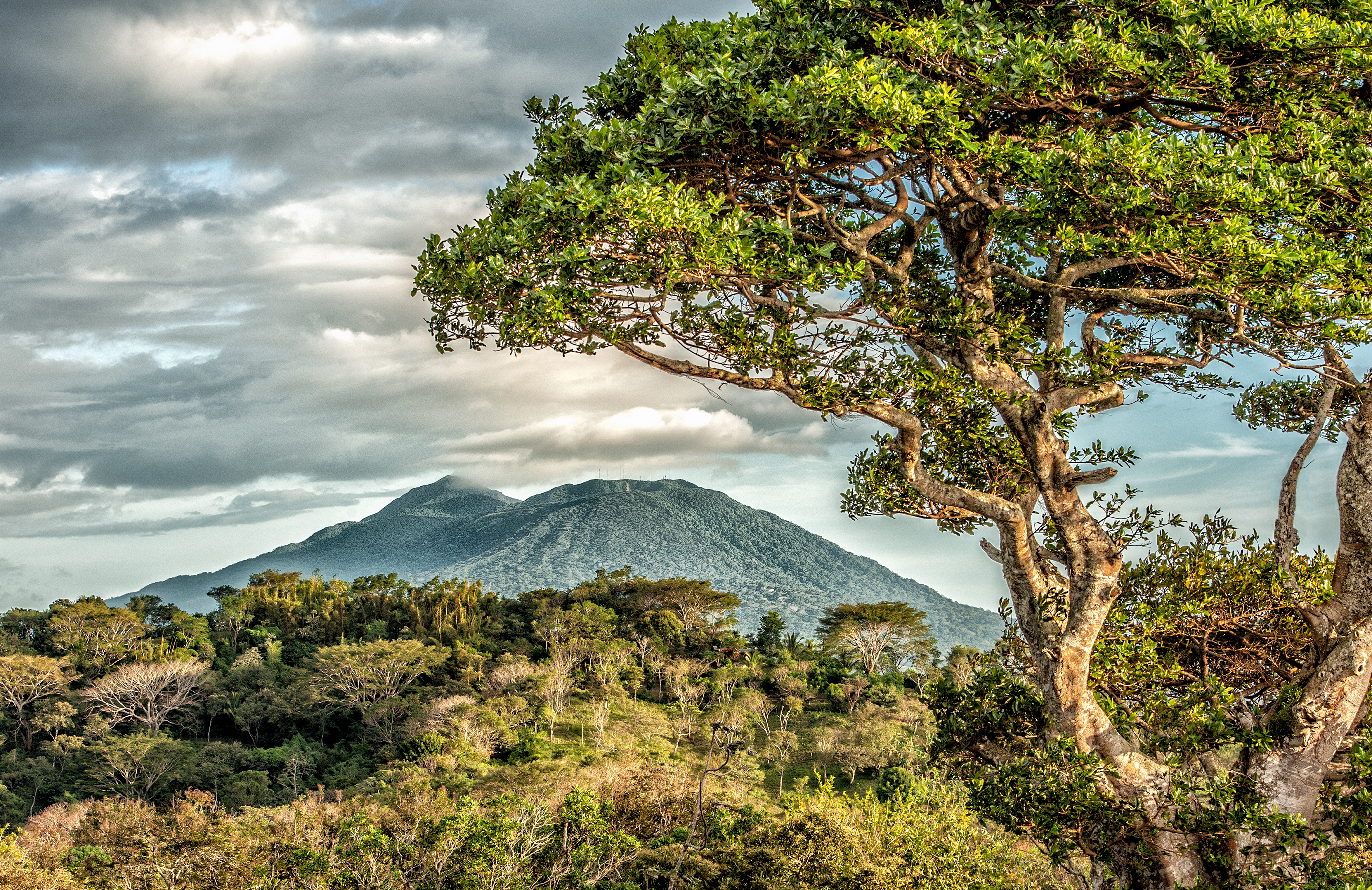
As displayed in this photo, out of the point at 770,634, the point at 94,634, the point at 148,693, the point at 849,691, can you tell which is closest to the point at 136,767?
the point at 148,693

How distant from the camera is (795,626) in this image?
121 m

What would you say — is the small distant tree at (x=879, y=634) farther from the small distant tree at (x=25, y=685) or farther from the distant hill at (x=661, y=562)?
the distant hill at (x=661, y=562)

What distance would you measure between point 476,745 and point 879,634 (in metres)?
24.4

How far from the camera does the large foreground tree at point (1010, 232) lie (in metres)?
4.05

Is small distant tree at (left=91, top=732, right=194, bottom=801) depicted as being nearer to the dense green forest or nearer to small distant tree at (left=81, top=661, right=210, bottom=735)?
the dense green forest

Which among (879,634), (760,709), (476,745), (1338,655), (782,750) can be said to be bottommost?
(782,750)

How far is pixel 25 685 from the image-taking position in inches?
1331

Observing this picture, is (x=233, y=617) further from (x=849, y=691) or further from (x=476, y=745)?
(x=849, y=691)

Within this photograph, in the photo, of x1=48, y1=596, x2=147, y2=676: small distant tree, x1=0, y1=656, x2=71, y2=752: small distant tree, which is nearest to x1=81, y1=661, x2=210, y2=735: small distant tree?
x1=0, y1=656, x2=71, y2=752: small distant tree

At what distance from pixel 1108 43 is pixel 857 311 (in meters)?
1.87

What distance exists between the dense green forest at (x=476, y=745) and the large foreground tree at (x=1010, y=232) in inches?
61.9

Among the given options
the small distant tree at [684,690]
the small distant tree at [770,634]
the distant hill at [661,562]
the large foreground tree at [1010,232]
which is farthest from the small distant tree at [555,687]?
the distant hill at [661,562]

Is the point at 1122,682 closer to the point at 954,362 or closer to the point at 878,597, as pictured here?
the point at 954,362

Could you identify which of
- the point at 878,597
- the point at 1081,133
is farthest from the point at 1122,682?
the point at 878,597
